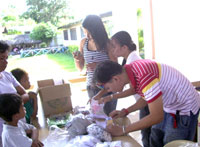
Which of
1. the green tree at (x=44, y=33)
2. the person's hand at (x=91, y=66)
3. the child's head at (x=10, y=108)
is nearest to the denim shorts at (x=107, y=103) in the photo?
the person's hand at (x=91, y=66)

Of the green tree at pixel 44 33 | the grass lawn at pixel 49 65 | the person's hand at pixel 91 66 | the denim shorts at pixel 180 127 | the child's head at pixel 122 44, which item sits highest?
the green tree at pixel 44 33

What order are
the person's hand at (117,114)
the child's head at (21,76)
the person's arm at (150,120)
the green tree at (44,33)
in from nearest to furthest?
the person's arm at (150,120), the person's hand at (117,114), the child's head at (21,76), the green tree at (44,33)

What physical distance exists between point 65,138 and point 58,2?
5.02 m

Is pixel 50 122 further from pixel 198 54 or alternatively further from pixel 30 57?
pixel 30 57

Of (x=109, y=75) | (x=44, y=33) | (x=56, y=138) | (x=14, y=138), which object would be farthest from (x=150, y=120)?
(x=44, y=33)

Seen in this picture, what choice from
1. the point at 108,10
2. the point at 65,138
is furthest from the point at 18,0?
the point at 65,138

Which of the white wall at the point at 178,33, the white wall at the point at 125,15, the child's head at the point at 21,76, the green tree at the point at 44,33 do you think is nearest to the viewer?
the child's head at the point at 21,76

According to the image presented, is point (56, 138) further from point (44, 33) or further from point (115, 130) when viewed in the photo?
point (44, 33)

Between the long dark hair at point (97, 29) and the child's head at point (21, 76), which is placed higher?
the long dark hair at point (97, 29)

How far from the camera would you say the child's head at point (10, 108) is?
1105 millimetres

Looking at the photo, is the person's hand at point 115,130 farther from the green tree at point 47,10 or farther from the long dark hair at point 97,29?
the green tree at point 47,10

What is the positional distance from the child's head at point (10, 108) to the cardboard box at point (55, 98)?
0.44 metres

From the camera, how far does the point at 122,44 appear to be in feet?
4.79

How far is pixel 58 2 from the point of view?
548 cm
